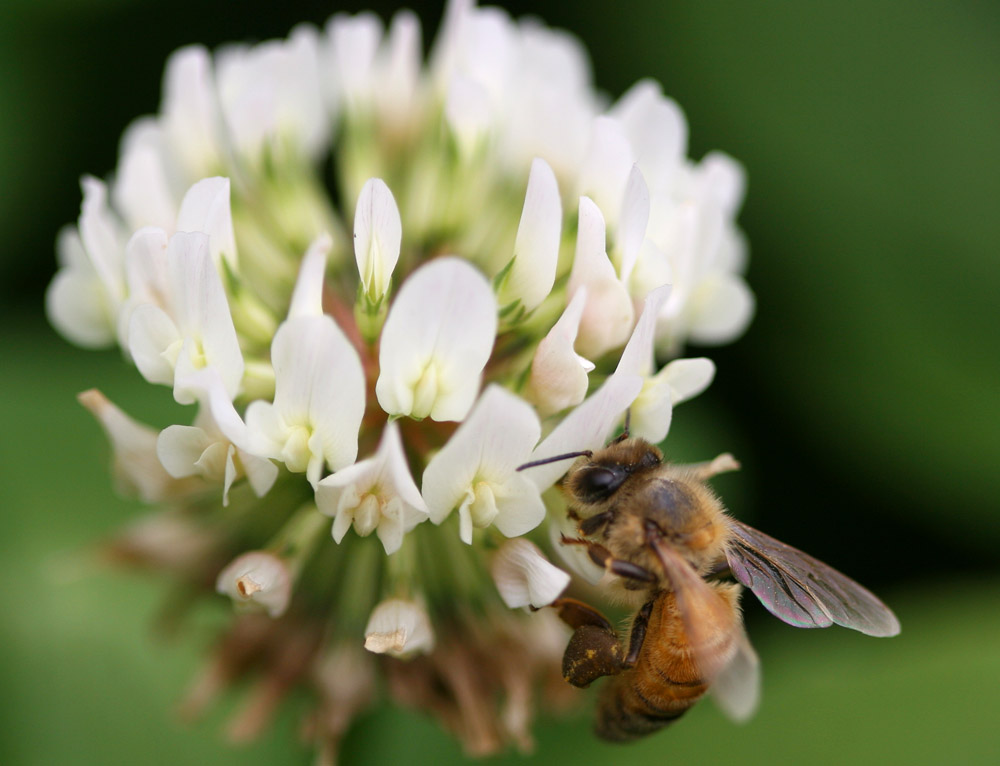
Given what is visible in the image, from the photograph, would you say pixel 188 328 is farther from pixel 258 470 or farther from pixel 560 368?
pixel 560 368

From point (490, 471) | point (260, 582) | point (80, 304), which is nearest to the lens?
point (490, 471)

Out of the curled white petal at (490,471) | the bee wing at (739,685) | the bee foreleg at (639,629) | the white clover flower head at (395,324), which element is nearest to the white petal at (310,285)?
the white clover flower head at (395,324)

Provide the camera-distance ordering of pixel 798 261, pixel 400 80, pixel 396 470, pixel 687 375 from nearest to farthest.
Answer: pixel 396 470 → pixel 687 375 → pixel 400 80 → pixel 798 261

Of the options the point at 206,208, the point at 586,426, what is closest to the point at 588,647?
the point at 586,426

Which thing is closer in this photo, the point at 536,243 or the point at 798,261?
the point at 536,243

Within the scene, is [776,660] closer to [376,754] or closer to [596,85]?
[376,754]

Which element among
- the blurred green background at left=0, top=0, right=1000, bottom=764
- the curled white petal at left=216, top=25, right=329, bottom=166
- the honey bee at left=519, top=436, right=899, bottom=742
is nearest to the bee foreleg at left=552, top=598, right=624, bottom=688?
the honey bee at left=519, top=436, right=899, bottom=742
